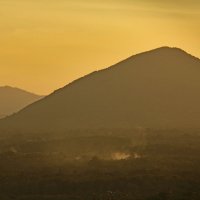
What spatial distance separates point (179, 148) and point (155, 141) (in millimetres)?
15428

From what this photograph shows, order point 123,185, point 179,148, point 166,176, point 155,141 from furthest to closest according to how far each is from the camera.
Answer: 1. point 155,141
2. point 179,148
3. point 166,176
4. point 123,185

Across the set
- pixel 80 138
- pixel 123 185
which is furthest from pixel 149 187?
pixel 80 138

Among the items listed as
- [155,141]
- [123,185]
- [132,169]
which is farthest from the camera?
A: [155,141]

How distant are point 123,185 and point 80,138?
7297cm

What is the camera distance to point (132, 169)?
85.2m

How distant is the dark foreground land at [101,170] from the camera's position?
6750 cm

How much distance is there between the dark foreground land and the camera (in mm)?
67500

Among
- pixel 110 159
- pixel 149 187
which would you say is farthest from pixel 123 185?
pixel 110 159

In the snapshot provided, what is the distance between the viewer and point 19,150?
386ft

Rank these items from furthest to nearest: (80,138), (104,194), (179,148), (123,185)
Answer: (80,138) < (179,148) < (123,185) < (104,194)

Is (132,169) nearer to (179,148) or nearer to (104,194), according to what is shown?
A: (104,194)

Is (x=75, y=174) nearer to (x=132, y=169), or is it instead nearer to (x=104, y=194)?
(x=132, y=169)

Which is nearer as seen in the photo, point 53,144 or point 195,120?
point 53,144

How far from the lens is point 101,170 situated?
276 ft
